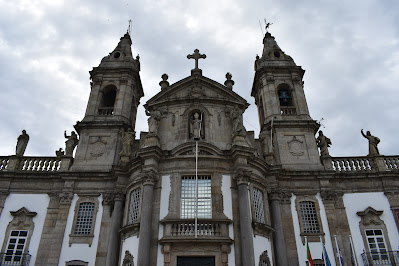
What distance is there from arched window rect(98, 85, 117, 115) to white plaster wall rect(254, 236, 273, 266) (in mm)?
13847

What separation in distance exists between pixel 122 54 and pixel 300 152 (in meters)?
16.1

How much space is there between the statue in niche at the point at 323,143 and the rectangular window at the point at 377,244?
525 centimetres

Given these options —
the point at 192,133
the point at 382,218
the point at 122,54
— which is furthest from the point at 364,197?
the point at 122,54

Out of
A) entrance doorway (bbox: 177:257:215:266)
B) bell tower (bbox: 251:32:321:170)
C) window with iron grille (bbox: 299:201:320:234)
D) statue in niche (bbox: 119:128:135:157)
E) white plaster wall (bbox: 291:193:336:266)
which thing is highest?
bell tower (bbox: 251:32:321:170)

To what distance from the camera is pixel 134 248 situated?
51.9 feet

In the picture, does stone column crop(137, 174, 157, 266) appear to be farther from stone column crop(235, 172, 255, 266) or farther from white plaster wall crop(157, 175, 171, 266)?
stone column crop(235, 172, 255, 266)

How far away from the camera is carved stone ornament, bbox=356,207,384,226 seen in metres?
18.7

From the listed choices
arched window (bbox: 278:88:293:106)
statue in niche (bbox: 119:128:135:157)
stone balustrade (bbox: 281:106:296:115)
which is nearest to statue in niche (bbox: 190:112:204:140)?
statue in niche (bbox: 119:128:135:157)

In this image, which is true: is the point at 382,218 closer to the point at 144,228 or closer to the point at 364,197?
the point at 364,197

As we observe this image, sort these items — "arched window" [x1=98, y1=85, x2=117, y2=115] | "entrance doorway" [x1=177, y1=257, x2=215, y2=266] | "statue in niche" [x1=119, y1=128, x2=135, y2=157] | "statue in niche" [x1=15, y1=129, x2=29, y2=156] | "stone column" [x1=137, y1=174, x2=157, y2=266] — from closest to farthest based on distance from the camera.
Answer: "stone column" [x1=137, y1=174, x2=157, y2=266] < "entrance doorway" [x1=177, y1=257, x2=215, y2=266] < "statue in niche" [x1=119, y1=128, x2=135, y2=157] < "statue in niche" [x1=15, y1=129, x2=29, y2=156] < "arched window" [x1=98, y1=85, x2=117, y2=115]

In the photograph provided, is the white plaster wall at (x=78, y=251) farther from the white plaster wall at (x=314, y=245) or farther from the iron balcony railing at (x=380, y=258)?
the iron balcony railing at (x=380, y=258)

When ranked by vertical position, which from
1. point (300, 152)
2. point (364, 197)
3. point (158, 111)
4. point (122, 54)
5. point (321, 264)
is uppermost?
point (122, 54)

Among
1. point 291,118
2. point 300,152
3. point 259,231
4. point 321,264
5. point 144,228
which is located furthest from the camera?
point 291,118

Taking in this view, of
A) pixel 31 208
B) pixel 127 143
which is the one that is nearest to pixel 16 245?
pixel 31 208
